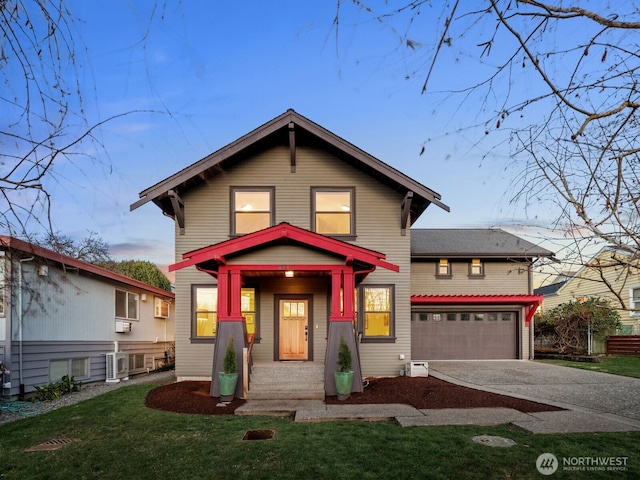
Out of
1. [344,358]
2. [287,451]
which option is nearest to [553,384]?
[344,358]

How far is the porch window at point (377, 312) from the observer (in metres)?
13.5

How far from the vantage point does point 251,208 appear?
1359 cm

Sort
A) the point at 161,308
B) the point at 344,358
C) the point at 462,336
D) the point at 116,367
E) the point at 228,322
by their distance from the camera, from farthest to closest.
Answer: the point at 161,308
the point at 462,336
the point at 116,367
the point at 228,322
the point at 344,358

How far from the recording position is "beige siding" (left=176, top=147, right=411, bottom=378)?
13.4 meters

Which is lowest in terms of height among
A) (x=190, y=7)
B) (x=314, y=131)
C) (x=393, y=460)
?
(x=393, y=460)

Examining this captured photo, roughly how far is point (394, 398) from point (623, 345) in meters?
16.9

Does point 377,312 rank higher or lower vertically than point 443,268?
lower

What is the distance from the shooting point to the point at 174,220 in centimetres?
1388

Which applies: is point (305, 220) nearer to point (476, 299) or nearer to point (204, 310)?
point (204, 310)

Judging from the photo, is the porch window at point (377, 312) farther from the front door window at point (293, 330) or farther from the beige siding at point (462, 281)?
the beige siding at point (462, 281)

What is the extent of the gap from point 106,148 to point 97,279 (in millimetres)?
13599

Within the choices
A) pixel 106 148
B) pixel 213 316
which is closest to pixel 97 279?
pixel 213 316

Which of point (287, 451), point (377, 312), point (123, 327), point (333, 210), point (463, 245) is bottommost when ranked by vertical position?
point (287, 451)

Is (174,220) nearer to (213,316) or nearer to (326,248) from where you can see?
(213,316)
